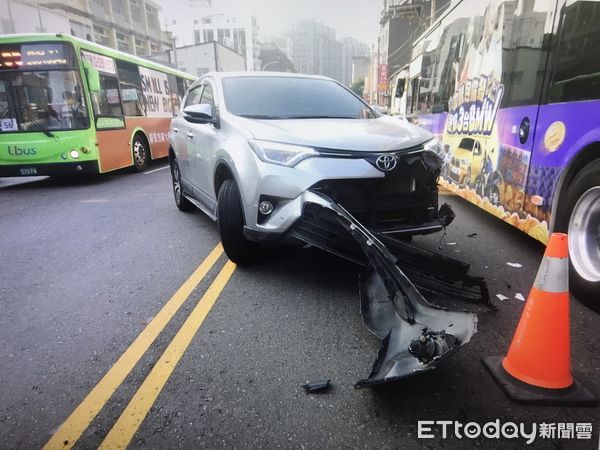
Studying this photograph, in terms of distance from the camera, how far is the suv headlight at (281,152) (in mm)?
3328

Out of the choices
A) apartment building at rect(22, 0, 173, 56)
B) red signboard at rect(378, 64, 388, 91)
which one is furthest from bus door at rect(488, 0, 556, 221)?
red signboard at rect(378, 64, 388, 91)

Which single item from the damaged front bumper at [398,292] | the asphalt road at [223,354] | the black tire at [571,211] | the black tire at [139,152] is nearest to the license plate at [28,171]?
the black tire at [139,152]

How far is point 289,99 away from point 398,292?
270cm

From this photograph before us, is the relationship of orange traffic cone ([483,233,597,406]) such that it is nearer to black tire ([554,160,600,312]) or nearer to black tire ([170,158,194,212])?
black tire ([554,160,600,312])

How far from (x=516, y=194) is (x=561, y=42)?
1.46m

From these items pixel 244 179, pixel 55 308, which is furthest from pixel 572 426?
pixel 55 308

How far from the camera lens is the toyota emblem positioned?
3.35 metres

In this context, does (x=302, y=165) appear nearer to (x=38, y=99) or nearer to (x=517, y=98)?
(x=517, y=98)

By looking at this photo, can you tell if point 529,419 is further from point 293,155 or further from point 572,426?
point 293,155

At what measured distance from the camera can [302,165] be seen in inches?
130

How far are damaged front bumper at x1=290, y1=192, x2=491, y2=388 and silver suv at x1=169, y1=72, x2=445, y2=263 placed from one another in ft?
0.82

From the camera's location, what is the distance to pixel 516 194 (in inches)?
171

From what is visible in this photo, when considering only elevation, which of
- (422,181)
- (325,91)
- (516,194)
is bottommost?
(516,194)

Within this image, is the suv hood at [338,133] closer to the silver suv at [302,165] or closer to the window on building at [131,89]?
the silver suv at [302,165]
